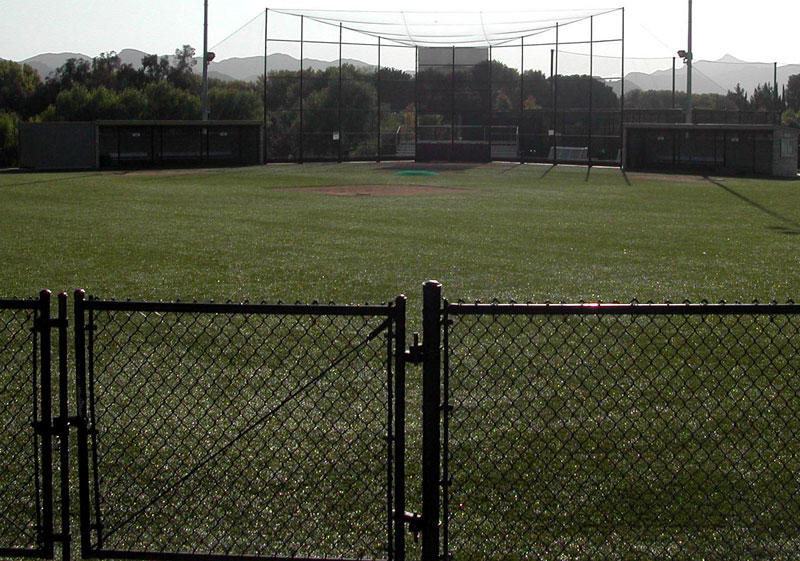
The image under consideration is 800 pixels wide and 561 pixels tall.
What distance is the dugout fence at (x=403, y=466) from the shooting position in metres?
4.96

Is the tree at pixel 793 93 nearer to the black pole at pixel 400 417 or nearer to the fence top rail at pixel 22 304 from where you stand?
the black pole at pixel 400 417

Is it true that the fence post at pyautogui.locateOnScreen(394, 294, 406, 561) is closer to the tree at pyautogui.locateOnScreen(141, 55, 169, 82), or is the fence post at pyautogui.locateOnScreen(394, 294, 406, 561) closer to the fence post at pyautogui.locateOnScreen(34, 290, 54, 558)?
the fence post at pyautogui.locateOnScreen(34, 290, 54, 558)

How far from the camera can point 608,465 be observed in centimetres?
654

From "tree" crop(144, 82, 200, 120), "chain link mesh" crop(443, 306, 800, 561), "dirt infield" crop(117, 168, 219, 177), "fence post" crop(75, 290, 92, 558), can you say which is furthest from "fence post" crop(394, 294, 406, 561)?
"tree" crop(144, 82, 200, 120)

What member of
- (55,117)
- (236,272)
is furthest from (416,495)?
(55,117)

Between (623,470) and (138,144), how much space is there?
44.5 meters

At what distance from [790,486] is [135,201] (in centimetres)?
2400

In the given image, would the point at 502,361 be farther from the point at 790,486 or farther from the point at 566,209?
the point at 566,209

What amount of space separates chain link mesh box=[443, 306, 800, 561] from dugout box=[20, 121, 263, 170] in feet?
134

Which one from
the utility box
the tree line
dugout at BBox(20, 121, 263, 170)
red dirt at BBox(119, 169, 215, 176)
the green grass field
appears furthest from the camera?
the tree line

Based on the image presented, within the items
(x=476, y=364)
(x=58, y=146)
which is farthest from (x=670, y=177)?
(x=476, y=364)

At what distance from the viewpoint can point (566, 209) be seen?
87.6 ft

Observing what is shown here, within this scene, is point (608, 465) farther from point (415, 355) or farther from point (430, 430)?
point (415, 355)

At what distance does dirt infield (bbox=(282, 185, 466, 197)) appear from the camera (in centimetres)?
3212
